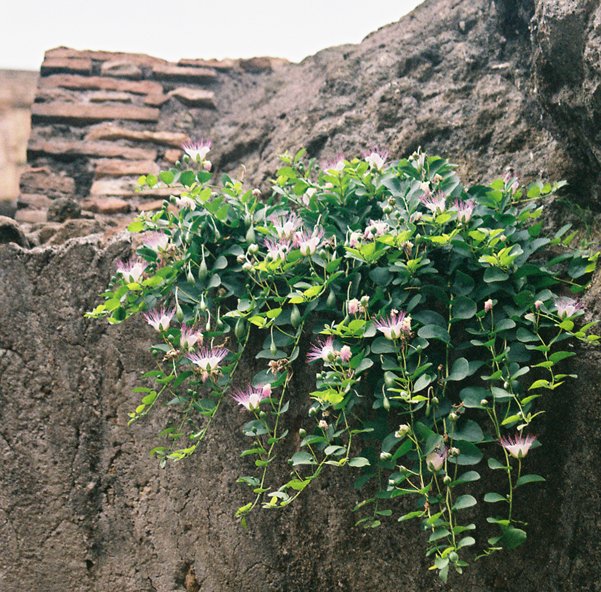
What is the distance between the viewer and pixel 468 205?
5.22 ft

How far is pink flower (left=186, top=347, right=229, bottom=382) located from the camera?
1573 millimetres

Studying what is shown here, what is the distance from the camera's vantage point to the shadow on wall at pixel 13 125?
2.81 metres

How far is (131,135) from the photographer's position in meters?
2.71

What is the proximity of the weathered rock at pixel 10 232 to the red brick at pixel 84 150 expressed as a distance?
71cm

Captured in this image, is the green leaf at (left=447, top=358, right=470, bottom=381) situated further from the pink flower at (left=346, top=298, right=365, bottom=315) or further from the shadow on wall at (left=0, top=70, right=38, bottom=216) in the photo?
the shadow on wall at (left=0, top=70, right=38, bottom=216)

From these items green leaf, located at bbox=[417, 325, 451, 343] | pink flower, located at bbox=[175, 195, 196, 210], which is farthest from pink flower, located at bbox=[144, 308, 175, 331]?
green leaf, located at bbox=[417, 325, 451, 343]

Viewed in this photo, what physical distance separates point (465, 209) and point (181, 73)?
5.48 ft

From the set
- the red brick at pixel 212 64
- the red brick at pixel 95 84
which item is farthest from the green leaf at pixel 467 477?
the red brick at pixel 212 64

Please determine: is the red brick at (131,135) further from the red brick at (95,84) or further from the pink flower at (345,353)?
the pink flower at (345,353)

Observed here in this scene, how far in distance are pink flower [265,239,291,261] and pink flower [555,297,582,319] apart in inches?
20.5

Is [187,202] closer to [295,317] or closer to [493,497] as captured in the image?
[295,317]

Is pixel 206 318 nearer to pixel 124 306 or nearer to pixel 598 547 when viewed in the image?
pixel 124 306

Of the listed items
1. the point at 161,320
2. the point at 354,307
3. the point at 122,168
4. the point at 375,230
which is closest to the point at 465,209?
the point at 375,230

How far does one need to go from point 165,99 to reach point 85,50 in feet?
1.23
